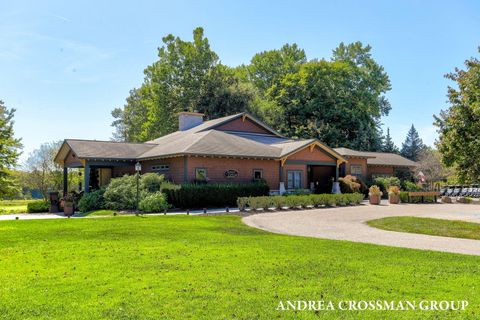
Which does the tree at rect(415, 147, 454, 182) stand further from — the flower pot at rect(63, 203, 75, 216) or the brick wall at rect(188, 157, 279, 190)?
the flower pot at rect(63, 203, 75, 216)

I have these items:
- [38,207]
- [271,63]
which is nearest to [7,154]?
[38,207]

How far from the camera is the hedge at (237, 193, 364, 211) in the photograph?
22.2 metres

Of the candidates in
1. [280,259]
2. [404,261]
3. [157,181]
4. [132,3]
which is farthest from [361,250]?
[157,181]

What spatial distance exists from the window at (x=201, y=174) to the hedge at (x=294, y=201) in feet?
11.8

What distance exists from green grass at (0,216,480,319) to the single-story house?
1374 centimetres

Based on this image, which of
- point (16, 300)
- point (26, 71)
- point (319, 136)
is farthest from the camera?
point (319, 136)

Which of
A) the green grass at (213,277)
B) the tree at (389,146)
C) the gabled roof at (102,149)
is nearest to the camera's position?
the green grass at (213,277)

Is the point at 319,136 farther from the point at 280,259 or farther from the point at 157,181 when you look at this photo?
the point at 280,259

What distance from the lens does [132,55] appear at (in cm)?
2864

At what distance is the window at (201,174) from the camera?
1009 inches

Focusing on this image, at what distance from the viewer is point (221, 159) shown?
26828mm

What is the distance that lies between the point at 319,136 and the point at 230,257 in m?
42.4

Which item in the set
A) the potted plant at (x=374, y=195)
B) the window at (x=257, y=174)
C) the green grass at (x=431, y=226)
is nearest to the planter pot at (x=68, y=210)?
the window at (x=257, y=174)

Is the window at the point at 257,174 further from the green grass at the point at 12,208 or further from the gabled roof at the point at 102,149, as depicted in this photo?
the green grass at the point at 12,208
